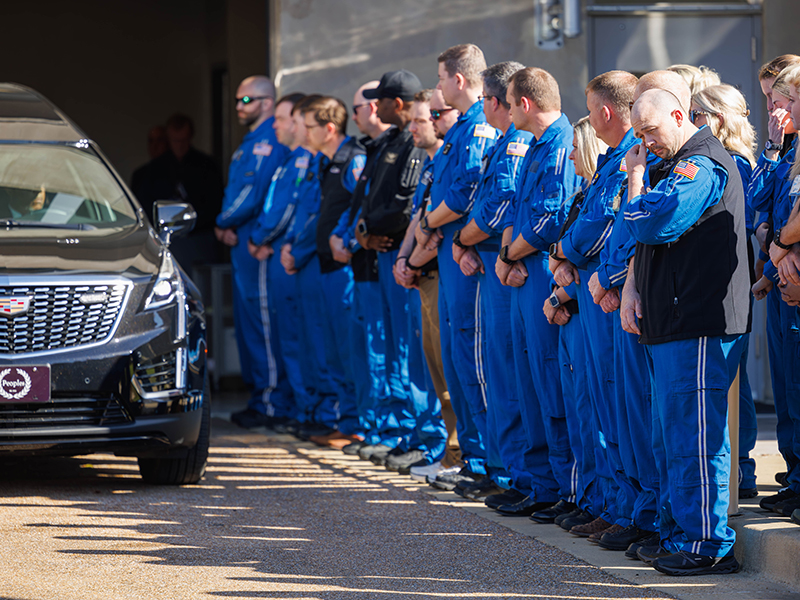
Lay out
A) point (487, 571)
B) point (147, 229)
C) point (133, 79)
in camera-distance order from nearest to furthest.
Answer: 1. point (487, 571)
2. point (147, 229)
3. point (133, 79)

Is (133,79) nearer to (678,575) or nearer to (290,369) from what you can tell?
(290,369)

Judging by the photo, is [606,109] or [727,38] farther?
[727,38]

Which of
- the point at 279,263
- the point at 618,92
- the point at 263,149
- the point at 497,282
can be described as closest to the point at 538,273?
the point at 497,282

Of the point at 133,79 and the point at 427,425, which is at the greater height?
the point at 133,79

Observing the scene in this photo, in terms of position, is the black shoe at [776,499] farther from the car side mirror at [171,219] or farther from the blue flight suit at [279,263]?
the blue flight suit at [279,263]

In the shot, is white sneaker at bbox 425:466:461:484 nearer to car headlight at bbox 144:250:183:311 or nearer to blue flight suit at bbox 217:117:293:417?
car headlight at bbox 144:250:183:311

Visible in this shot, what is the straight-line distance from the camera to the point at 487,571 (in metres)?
4.68

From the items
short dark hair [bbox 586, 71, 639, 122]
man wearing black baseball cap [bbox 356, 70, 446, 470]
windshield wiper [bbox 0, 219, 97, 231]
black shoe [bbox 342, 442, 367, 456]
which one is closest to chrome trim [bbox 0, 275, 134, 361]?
windshield wiper [bbox 0, 219, 97, 231]

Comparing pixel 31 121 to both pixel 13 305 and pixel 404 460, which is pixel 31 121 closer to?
pixel 13 305

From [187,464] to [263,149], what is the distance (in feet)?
12.1

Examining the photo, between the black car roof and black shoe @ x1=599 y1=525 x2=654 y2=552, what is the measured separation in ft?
14.0

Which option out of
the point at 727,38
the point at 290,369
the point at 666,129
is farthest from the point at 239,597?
the point at 727,38

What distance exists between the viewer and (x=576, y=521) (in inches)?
213

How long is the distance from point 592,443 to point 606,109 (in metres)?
1.51
